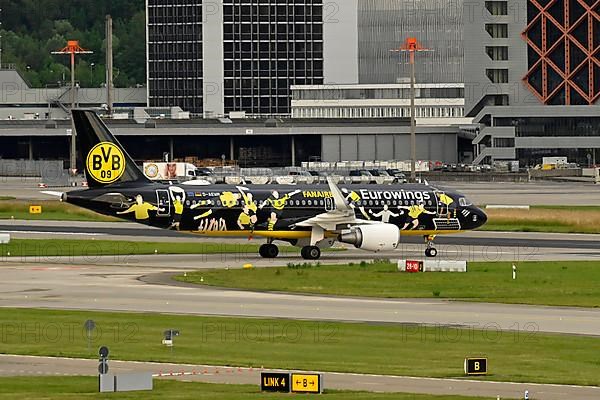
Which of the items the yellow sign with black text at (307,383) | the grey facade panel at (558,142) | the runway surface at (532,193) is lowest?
the runway surface at (532,193)

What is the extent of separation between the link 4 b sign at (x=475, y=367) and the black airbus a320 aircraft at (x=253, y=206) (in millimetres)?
35815

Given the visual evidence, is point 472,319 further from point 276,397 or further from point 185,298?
point 276,397

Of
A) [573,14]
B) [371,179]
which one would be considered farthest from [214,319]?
[573,14]

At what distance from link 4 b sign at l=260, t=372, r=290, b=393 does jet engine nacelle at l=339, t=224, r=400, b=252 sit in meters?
38.9

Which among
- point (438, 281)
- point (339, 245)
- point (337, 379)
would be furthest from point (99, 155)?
point (337, 379)

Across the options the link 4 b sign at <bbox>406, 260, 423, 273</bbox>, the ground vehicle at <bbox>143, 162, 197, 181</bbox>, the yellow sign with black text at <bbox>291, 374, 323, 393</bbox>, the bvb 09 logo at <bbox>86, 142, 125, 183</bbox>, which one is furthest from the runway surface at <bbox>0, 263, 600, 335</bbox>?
the ground vehicle at <bbox>143, 162, 197, 181</bbox>

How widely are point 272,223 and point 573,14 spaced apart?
424ft

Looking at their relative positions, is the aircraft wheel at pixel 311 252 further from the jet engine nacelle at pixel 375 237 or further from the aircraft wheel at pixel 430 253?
the aircraft wheel at pixel 430 253

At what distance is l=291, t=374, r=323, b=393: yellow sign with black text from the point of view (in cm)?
3553

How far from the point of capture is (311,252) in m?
77.1

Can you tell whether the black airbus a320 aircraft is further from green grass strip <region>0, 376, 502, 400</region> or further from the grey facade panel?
the grey facade panel

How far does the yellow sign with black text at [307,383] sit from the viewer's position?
35.5 meters

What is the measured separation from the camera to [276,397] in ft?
115

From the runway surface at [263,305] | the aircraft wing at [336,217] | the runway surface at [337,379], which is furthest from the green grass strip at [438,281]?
the runway surface at [337,379]
